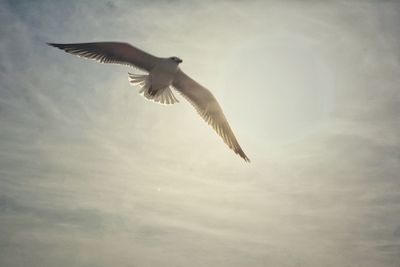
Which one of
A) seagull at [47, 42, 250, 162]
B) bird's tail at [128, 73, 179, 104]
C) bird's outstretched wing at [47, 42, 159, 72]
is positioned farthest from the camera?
bird's tail at [128, 73, 179, 104]

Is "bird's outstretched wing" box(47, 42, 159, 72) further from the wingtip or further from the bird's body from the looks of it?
the wingtip

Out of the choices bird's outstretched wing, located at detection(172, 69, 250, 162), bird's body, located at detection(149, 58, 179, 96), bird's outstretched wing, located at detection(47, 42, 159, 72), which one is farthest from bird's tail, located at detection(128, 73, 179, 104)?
bird's outstretched wing, located at detection(172, 69, 250, 162)

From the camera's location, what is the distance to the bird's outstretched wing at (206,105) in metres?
11.3

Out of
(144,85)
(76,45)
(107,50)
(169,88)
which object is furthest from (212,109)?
(76,45)

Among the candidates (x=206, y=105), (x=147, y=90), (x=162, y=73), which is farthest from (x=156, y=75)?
(x=206, y=105)

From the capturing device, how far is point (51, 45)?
9.95m

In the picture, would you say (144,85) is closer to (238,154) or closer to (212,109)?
(212,109)

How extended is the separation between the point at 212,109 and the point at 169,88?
1.56 m

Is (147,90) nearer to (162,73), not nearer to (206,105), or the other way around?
(162,73)

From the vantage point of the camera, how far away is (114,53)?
1102 cm

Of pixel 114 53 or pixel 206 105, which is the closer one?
pixel 114 53

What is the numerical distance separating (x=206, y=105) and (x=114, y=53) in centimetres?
326

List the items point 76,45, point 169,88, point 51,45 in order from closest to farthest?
point 51,45 < point 76,45 < point 169,88

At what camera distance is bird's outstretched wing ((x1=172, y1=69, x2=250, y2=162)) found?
37.0 ft
